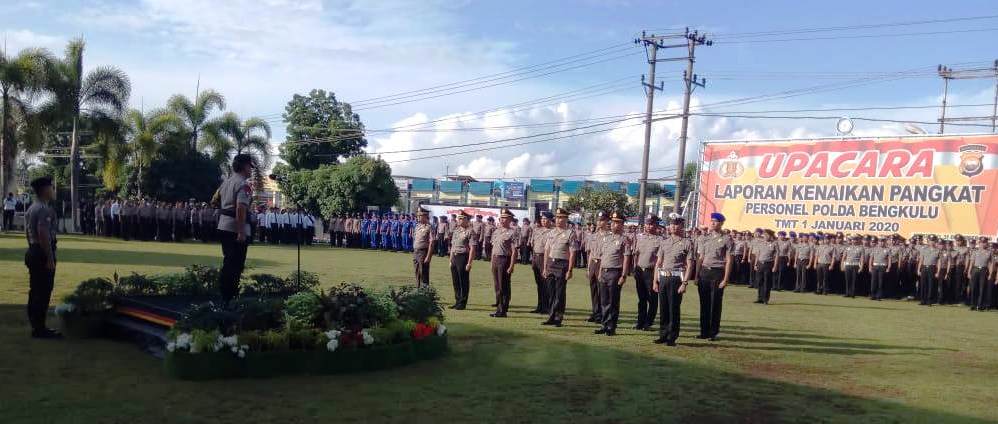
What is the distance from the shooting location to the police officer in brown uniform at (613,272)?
1073 centimetres

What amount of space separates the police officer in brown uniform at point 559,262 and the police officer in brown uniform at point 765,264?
24.8 feet

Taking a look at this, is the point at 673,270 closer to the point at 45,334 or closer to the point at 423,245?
the point at 423,245

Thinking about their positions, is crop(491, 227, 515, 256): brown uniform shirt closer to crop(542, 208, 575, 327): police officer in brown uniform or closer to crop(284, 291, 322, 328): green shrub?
crop(542, 208, 575, 327): police officer in brown uniform

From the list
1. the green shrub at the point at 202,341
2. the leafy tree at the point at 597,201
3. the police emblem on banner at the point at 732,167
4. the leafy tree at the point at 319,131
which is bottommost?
the green shrub at the point at 202,341

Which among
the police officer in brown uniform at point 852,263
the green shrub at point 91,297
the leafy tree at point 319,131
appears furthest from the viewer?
the leafy tree at point 319,131

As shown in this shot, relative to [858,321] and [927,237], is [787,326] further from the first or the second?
[927,237]

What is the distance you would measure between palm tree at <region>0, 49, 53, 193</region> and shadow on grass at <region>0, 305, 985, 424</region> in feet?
90.7

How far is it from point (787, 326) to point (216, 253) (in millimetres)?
17209

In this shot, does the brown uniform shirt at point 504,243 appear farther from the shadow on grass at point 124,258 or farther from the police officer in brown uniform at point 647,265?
the shadow on grass at point 124,258

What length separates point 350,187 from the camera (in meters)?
40.4

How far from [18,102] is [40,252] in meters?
28.2

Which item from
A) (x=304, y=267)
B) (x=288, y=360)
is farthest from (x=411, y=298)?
(x=304, y=267)

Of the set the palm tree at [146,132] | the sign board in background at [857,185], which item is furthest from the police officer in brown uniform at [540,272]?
the palm tree at [146,132]

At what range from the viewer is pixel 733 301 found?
17.6 m
